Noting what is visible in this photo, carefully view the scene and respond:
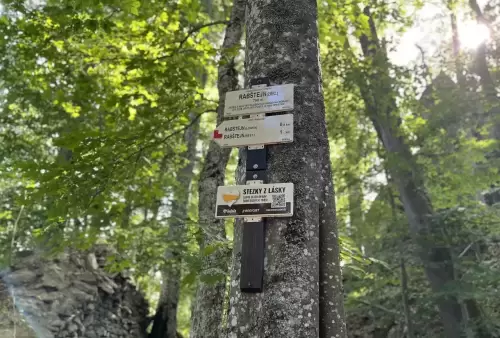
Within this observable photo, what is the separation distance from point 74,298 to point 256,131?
8.28 metres

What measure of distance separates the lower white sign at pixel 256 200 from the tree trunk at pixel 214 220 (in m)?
1.31

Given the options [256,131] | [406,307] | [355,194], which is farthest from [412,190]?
[256,131]

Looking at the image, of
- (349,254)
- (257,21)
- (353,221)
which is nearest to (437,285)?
(353,221)

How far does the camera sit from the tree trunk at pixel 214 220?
11.2 ft

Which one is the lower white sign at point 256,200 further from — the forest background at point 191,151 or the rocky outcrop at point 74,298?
the rocky outcrop at point 74,298

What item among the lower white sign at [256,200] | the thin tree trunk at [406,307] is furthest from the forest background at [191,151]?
the lower white sign at [256,200]

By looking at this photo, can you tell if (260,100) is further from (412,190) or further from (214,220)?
(412,190)

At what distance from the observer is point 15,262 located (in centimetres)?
852

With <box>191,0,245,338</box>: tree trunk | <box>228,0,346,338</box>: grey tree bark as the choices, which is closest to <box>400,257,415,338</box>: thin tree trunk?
<box>191,0,245,338</box>: tree trunk

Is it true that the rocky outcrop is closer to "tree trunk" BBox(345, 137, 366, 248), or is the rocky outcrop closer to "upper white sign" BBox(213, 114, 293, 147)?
"tree trunk" BBox(345, 137, 366, 248)

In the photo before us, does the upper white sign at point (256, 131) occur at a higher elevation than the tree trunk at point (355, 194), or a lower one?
lower

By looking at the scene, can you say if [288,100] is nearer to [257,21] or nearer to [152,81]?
[257,21]

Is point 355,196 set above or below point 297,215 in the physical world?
above

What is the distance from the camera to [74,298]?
867 centimetres
